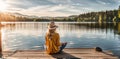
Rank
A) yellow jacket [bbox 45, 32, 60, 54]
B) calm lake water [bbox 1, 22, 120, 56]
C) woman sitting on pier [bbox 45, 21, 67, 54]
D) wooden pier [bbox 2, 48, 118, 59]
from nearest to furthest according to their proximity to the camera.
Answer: wooden pier [bbox 2, 48, 118, 59] → woman sitting on pier [bbox 45, 21, 67, 54] → yellow jacket [bbox 45, 32, 60, 54] → calm lake water [bbox 1, 22, 120, 56]

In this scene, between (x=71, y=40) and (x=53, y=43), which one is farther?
(x=71, y=40)

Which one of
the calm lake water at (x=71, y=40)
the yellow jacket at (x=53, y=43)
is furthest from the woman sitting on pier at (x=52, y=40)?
the calm lake water at (x=71, y=40)

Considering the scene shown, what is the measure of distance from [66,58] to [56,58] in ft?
2.23

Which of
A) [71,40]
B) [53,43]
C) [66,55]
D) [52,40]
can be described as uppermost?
[52,40]

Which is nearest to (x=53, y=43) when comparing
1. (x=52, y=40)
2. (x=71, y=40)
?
(x=52, y=40)

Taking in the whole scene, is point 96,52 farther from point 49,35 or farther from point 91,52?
point 49,35

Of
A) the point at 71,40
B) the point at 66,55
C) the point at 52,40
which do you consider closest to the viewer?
the point at 52,40

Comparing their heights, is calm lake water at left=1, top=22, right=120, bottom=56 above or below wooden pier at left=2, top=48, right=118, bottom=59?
below

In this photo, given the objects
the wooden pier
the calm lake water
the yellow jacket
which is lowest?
the calm lake water

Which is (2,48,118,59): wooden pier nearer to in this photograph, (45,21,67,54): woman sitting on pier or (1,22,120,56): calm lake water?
(45,21,67,54): woman sitting on pier

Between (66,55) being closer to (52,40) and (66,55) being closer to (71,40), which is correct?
(52,40)

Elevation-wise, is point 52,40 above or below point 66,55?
above

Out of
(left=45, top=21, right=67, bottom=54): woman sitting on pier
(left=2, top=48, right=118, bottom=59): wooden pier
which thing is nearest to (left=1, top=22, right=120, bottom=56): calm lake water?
(left=2, top=48, right=118, bottom=59): wooden pier


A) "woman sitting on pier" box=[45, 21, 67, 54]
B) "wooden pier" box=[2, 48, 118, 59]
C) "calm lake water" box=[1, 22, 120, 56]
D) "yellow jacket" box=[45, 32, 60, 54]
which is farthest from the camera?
"calm lake water" box=[1, 22, 120, 56]
